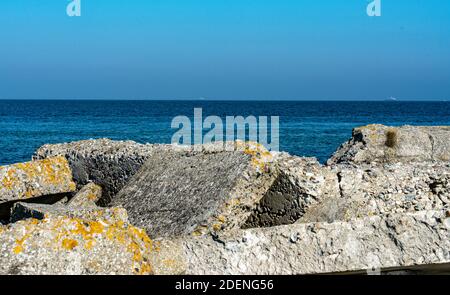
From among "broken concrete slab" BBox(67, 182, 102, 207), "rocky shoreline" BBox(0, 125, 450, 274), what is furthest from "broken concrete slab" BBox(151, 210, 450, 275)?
"broken concrete slab" BBox(67, 182, 102, 207)

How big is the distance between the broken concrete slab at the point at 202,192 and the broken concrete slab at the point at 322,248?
0.24 metres

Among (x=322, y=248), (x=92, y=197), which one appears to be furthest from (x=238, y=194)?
(x=92, y=197)

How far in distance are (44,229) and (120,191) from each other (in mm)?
1989

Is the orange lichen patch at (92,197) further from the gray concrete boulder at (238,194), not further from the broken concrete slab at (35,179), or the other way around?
the gray concrete boulder at (238,194)

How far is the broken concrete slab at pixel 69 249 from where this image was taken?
3.28 metres

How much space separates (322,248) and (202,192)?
3.16ft

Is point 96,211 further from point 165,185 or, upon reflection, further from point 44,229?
point 165,185

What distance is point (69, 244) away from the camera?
3.35 metres
